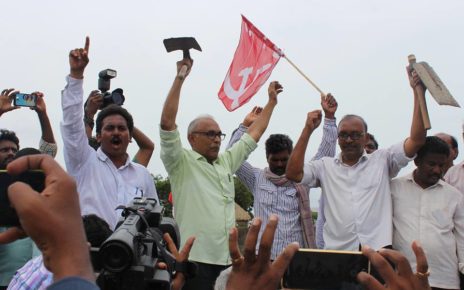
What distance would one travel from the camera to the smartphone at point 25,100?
15.4 feet

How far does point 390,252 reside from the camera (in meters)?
1.52

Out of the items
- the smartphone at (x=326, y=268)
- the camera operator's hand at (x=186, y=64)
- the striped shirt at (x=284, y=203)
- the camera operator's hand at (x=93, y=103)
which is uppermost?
the camera operator's hand at (x=186, y=64)

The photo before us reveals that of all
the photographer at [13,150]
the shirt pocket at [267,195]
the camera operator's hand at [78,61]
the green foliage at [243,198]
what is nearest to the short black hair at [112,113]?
the camera operator's hand at [78,61]

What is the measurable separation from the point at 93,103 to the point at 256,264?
3.49m

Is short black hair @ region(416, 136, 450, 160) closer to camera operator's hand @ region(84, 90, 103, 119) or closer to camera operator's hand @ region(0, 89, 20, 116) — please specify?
camera operator's hand @ region(84, 90, 103, 119)

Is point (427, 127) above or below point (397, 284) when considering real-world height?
above

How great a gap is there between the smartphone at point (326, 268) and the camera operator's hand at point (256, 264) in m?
0.42

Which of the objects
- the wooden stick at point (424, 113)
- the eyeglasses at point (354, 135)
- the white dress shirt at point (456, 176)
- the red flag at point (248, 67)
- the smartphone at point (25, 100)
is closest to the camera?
the wooden stick at point (424, 113)

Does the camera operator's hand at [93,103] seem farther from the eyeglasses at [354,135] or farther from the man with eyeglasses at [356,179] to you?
the eyeglasses at [354,135]

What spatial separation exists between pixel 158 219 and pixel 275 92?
3403 millimetres

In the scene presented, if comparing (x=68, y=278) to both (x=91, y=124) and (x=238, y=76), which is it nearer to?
(x=91, y=124)

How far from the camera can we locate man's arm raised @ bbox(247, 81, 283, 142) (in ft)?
16.9

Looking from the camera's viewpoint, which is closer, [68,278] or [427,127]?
[68,278]

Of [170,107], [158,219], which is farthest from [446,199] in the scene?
[158,219]
